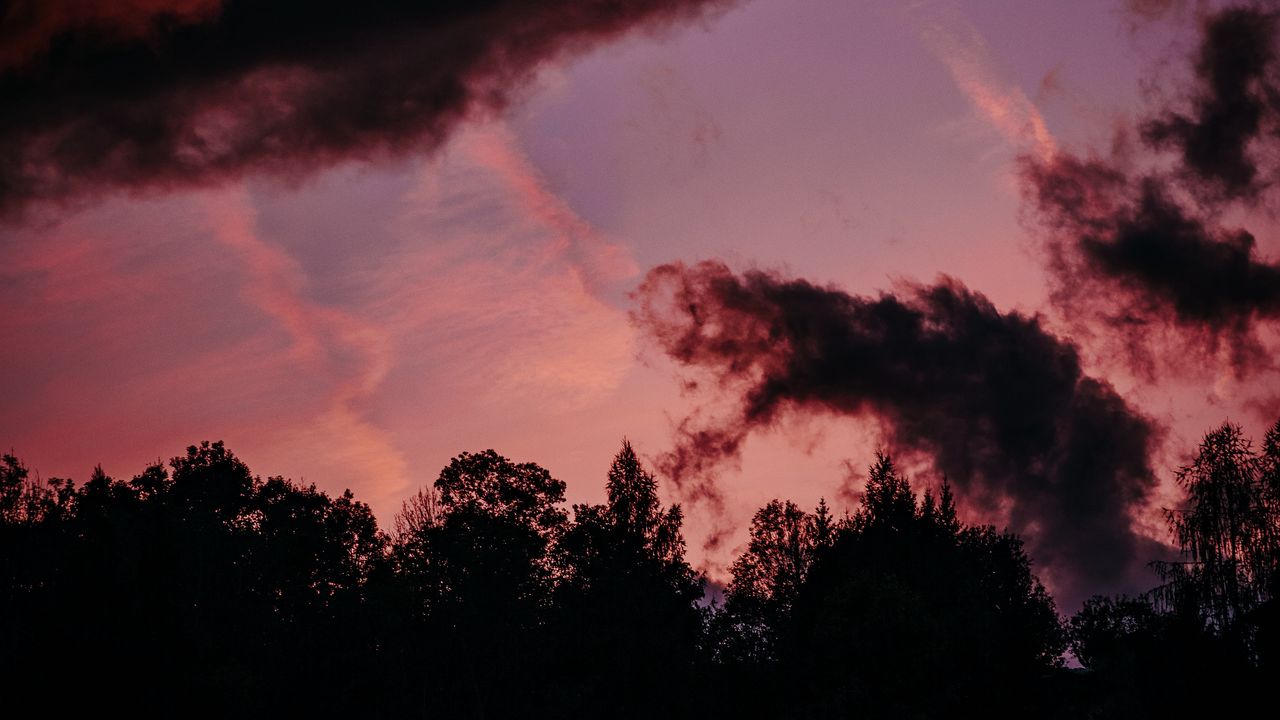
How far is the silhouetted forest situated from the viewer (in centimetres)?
4703

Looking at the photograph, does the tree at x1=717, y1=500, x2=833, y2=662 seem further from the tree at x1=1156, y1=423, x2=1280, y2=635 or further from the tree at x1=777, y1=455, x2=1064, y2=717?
the tree at x1=1156, y1=423, x2=1280, y2=635

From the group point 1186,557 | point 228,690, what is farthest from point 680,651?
point 1186,557

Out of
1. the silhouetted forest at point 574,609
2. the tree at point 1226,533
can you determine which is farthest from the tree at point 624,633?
the tree at point 1226,533

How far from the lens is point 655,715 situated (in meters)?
64.6

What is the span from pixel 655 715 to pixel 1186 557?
104ft

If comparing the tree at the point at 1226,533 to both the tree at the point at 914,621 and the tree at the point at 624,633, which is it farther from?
the tree at the point at 624,633

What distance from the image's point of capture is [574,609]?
7069 centimetres

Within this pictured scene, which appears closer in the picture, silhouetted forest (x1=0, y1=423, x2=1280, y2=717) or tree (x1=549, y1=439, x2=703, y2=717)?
silhouetted forest (x1=0, y1=423, x2=1280, y2=717)

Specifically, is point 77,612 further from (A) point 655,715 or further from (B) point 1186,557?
(B) point 1186,557

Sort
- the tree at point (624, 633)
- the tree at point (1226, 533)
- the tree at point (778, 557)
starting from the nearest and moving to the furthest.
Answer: the tree at point (1226, 533), the tree at point (624, 633), the tree at point (778, 557)

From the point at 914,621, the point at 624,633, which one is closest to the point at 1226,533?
the point at 914,621

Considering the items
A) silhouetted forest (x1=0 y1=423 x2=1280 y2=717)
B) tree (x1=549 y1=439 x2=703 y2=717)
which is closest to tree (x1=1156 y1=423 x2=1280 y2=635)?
silhouetted forest (x1=0 y1=423 x2=1280 y2=717)

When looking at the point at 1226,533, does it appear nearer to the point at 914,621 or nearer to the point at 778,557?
the point at 914,621

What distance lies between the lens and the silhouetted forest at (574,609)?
47.0 m
